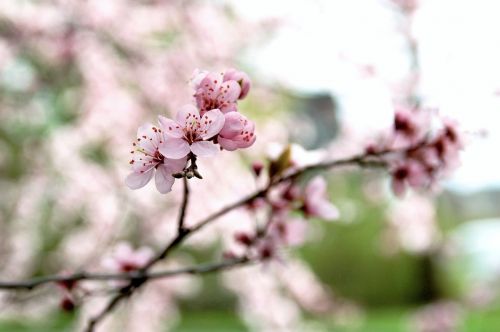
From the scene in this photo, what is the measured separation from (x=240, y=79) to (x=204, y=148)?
0.40ft

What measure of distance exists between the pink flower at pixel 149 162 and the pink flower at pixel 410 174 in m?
0.44

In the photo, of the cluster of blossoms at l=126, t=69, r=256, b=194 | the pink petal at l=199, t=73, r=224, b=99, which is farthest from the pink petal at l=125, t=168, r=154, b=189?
the pink petal at l=199, t=73, r=224, b=99

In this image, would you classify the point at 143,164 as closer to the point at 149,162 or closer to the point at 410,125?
the point at 149,162

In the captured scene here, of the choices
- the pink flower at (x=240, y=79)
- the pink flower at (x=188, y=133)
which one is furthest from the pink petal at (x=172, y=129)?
the pink flower at (x=240, y=79)

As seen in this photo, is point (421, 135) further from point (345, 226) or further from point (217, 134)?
point (345, 226)

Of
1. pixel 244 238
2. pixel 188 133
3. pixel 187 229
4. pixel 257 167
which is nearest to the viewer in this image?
pixel 188 133

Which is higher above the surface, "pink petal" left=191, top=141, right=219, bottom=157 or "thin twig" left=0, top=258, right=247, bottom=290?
"pink petal" left=191, top=141, right=219, bottom=157

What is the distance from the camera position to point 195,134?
0.61 meters

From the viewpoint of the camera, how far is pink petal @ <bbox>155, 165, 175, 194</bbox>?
62 cm

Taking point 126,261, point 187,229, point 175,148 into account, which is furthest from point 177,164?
point 126,261

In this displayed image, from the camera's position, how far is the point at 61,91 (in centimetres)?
327

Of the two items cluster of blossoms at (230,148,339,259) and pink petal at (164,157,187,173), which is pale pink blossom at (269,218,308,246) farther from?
pink petal at (164,157,187,173)

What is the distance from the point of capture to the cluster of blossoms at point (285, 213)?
93 centimetres

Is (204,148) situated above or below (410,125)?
below
